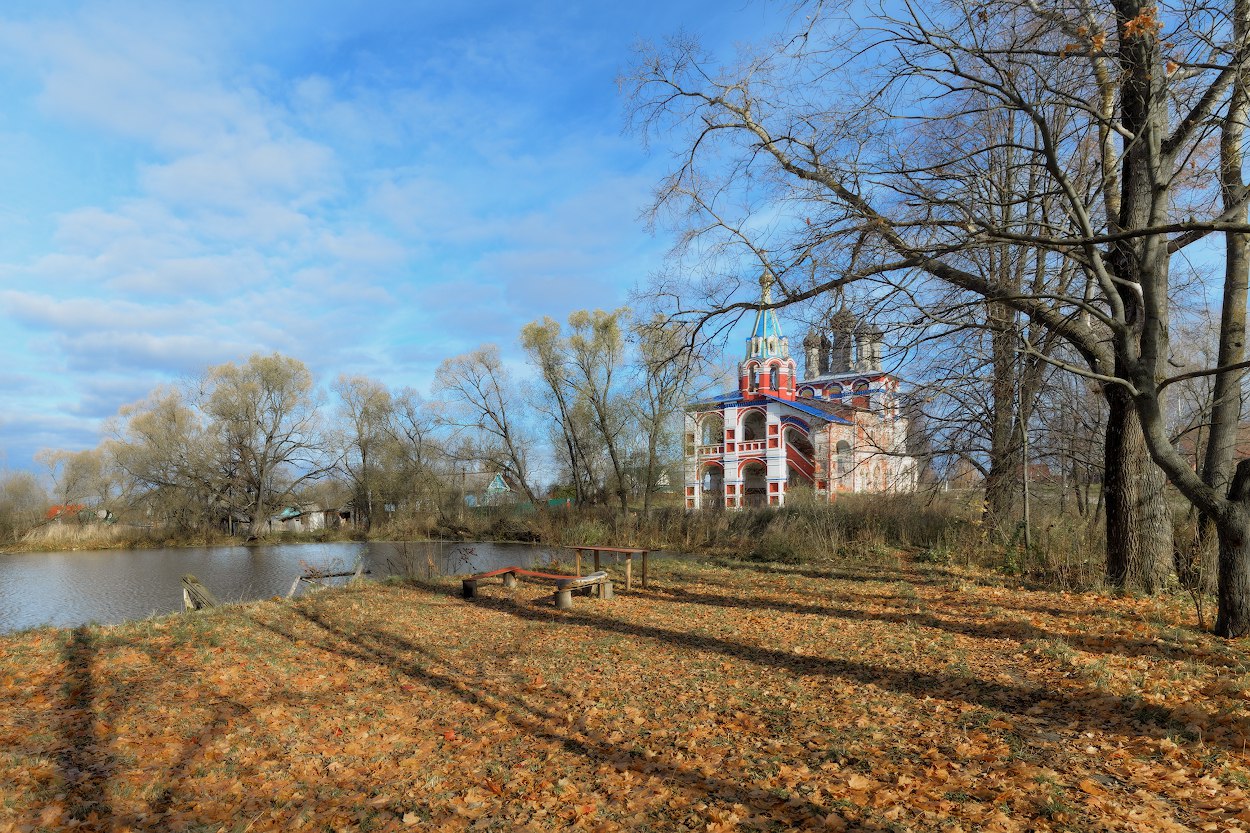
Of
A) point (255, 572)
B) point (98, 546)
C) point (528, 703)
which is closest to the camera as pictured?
point (528, 703)

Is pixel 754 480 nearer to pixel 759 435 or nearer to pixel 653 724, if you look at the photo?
pixel 759 435

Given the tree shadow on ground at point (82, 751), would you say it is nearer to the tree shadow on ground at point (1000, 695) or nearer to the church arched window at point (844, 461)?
the tree shadow on ground at point (1000, 695)

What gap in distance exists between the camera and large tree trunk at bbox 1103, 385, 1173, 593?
26.9 feet

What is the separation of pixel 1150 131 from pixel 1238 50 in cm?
84

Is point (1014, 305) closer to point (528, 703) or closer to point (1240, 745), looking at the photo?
point (1240, 745)

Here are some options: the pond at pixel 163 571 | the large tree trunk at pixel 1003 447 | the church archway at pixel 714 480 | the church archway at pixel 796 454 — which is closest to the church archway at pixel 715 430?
the church archway at pixel 714 480

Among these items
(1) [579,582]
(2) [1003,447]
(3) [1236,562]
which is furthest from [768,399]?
(3) [1236,562]

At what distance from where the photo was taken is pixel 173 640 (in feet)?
24.9

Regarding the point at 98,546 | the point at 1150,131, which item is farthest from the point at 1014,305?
the point at 98,546

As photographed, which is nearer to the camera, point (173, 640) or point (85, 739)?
point (85, 739)

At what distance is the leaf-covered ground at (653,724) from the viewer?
150 inches

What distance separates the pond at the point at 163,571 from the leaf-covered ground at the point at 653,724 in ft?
22.3

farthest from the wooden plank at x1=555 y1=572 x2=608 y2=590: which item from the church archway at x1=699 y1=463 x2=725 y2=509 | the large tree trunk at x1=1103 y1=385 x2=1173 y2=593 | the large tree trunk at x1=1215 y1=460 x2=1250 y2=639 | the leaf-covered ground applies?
the church archway at x1=699 y1=463 x2=725 y2=509

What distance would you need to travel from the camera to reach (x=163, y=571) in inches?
903
